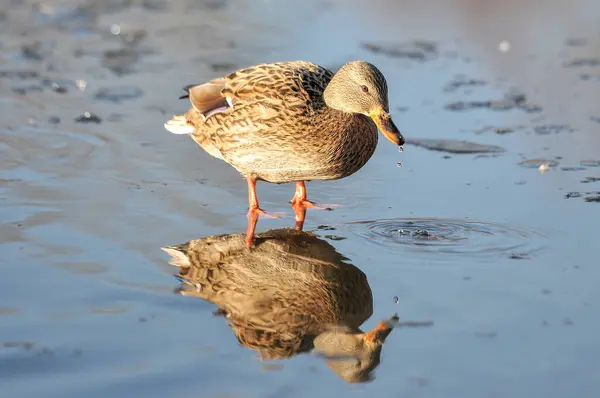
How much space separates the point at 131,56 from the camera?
30.3 feet

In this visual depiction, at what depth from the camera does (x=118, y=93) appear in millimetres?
8008

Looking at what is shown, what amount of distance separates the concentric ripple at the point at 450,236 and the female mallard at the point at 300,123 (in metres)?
0.43

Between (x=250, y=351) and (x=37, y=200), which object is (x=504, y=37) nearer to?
(x=37, y=200)

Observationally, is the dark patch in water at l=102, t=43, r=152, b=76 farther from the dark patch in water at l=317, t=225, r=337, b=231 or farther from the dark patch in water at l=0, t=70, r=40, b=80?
the dark patch in water at l=317, t=225, r=337, b=231

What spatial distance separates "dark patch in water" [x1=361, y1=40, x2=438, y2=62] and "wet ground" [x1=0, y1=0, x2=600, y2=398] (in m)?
0.03

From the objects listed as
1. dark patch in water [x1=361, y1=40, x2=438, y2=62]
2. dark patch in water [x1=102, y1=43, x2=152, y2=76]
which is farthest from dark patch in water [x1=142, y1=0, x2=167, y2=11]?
dark patch in water [x1=361, y1=40, x2=438, y2=62]

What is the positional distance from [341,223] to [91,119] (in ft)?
8.59

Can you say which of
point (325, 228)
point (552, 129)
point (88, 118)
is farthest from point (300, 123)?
point (552, 129)

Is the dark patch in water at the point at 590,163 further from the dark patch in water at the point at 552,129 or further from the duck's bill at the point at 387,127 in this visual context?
the duck's bill at the point at 387,127

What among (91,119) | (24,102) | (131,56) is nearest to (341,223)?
(91,119)

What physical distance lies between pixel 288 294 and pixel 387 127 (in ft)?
4.49

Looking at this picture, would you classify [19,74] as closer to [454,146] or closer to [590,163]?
[454,146]

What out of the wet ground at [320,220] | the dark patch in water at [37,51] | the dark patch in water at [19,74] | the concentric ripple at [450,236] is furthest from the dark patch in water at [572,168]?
the dark patch in water at [37,51]

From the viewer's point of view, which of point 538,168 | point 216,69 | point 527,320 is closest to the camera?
point 527,320
